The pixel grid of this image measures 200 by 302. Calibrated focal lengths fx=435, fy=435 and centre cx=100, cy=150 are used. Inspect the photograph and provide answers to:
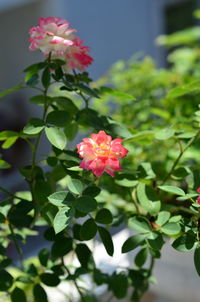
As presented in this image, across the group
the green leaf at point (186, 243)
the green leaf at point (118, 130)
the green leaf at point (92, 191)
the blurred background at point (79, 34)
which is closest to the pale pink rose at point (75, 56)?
the green leaf at point (118, 130)

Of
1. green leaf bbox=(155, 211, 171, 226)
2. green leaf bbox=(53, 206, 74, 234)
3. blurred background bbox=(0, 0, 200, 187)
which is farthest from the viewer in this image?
blurred background bbox=(0, 0, 200, 187)

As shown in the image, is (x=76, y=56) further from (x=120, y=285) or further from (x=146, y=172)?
(x=120, y=285)

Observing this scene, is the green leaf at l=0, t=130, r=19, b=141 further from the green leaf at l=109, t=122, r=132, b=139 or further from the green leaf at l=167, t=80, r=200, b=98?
the green leaf at l=167, t=80, r=200, b=98

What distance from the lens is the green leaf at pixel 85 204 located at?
55 cm

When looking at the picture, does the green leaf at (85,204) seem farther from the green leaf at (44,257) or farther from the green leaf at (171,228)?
the green leaf at (44,257)

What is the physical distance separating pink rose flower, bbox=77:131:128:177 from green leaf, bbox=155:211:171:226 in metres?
0.12

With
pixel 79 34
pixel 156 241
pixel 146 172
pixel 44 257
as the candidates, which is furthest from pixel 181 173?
pixel 79 34

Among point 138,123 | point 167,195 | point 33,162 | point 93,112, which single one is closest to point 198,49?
point 138,123

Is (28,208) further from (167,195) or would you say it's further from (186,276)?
(186,276)

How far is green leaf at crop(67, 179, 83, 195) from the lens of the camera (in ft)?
1.87

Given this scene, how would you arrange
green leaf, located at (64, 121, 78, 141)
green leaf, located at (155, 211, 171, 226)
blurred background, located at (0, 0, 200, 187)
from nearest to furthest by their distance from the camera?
green leaf, located at (155, 211, 171, 226) < green leaf, located at (64, 121, 78, 141) < blurred background, located at (0, 0, 200, 187)

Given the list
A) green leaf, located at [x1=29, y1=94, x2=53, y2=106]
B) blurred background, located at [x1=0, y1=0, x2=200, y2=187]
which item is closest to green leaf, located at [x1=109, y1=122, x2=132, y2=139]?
green leaf, located at [x1=29, y1=94, x2=53, y2=106]

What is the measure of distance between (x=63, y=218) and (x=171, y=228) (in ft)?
0.54

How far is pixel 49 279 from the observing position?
28.6 inches
